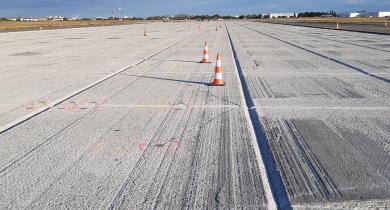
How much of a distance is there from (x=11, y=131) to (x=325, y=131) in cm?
494

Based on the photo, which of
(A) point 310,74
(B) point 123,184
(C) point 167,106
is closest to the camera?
(B) point 123,184

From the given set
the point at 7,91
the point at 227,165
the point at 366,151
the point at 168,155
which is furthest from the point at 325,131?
the point at 7,91

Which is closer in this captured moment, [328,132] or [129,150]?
[129,150]

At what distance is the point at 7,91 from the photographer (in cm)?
933

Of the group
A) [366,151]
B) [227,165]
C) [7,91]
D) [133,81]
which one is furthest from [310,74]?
[7,91]

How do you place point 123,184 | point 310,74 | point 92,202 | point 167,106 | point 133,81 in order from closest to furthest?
1. point 92,202
2. point 123,184
3. point 167,106
4. point 133,81
5. point 310,74

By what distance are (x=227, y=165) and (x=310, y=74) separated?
756 cm

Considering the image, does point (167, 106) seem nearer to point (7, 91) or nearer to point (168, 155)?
point (168, 155)

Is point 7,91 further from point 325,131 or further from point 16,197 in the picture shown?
point 325,131

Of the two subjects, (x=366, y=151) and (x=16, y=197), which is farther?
(x=366, y=151)

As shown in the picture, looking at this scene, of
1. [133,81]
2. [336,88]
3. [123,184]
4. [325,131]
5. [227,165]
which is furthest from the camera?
[133,81]

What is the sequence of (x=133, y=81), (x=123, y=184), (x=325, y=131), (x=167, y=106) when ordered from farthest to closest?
1. (x=133, y=81)
2. (x=167, y=106)
3. (x=325, y=131)
4. (x=123, y=184)

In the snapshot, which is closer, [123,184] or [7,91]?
[123,184]

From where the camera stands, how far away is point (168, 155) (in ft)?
16.2
